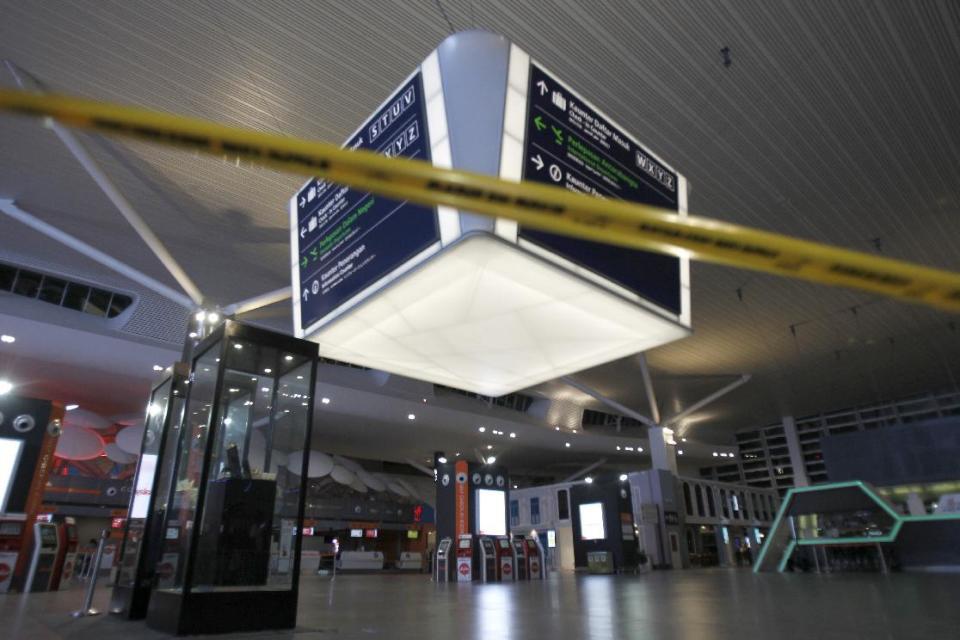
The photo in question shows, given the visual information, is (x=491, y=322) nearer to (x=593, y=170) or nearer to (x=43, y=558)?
(x=593, y=170)

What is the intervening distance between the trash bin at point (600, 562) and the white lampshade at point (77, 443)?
1812 centimetres

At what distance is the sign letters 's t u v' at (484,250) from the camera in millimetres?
3570

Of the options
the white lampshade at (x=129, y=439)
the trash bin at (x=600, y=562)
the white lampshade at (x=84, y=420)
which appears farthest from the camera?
the white lampshade at (x=129, y=439)

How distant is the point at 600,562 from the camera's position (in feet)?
60.5

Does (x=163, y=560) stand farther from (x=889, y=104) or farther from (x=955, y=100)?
(x=955, y=100)

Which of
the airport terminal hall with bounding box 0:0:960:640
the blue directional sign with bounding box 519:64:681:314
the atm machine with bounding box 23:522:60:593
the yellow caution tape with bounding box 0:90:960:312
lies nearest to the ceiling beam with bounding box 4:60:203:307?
A: the airport terminal hall with bounding box 0:0:960:640

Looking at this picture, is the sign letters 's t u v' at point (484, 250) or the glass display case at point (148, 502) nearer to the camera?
the sign letters 's t u v' at point (484, 250)

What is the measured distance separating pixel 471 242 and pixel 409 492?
37.1 meters

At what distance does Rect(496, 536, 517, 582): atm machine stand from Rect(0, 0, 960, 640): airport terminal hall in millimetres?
126

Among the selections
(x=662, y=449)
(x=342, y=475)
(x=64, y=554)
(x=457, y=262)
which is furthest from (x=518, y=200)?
(x=342, y=475)

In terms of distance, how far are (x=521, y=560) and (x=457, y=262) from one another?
43.0ft

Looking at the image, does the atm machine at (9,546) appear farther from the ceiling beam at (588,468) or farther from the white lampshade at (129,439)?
the ceiling beam at (588,468)

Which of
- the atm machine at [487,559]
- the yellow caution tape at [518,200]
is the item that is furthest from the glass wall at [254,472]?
the atm machine at [487,559]

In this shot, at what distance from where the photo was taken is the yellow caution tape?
1.16m
